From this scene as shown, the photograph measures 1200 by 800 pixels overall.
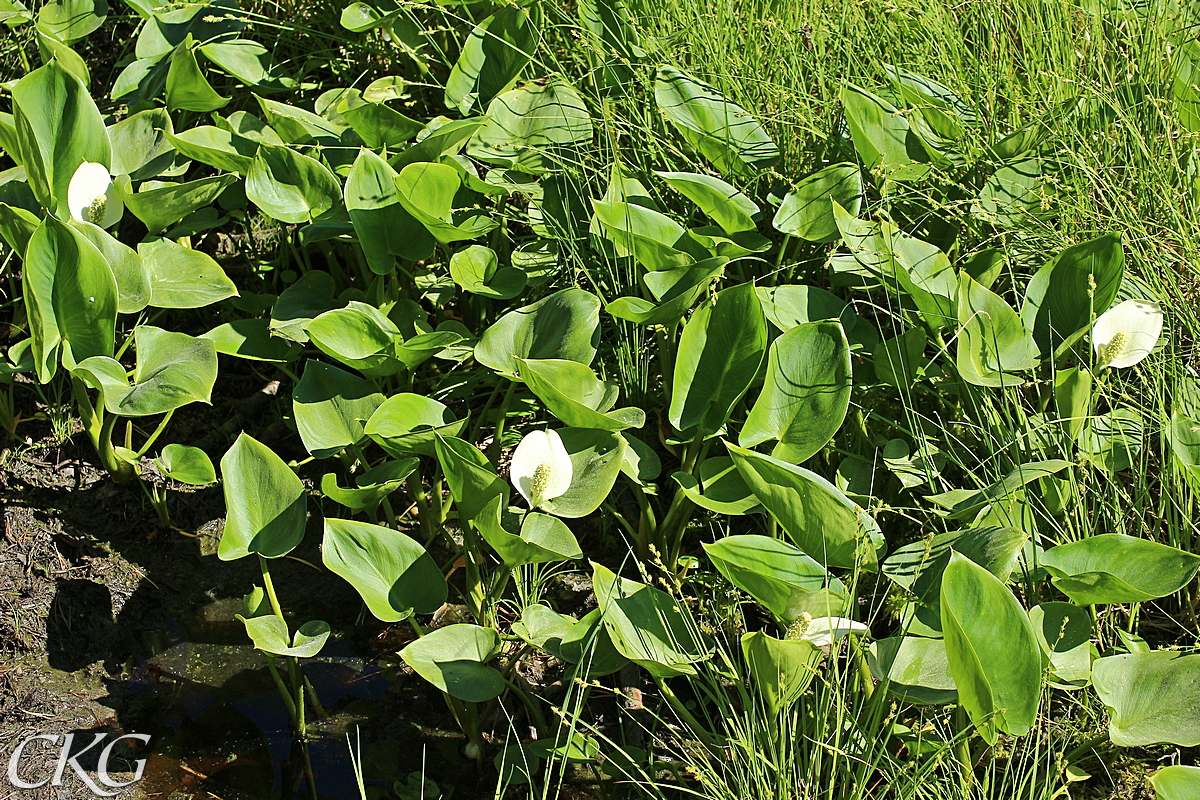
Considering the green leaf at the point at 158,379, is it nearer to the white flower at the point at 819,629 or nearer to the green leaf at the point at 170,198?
the green leaf at the point at 170,198

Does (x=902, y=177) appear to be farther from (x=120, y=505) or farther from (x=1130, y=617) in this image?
(x=120, y=505)

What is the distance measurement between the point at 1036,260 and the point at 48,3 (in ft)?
5.88

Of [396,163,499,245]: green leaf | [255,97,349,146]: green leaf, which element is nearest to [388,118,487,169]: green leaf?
[396,163,499,245]: green leaf

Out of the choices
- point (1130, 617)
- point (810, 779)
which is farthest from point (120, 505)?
point (1130, 617)

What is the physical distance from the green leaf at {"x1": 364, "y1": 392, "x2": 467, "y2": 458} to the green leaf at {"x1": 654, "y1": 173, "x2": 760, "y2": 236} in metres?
0.46

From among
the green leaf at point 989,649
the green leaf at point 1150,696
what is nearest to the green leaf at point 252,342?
the green leaf at point 989,649

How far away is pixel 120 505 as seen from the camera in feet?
4.72

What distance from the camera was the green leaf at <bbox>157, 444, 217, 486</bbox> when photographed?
1251 millimetres

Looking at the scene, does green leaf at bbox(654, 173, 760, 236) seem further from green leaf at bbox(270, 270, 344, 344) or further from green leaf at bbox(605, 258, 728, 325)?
green leaf at bbox(270, 270, 344, 344)

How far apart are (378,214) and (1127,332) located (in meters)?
0.98

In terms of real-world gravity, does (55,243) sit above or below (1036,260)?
above

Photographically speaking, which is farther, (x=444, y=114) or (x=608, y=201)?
(x=444, y=114)

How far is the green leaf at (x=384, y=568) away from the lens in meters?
1.04

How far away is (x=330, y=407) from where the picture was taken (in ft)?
4.08
